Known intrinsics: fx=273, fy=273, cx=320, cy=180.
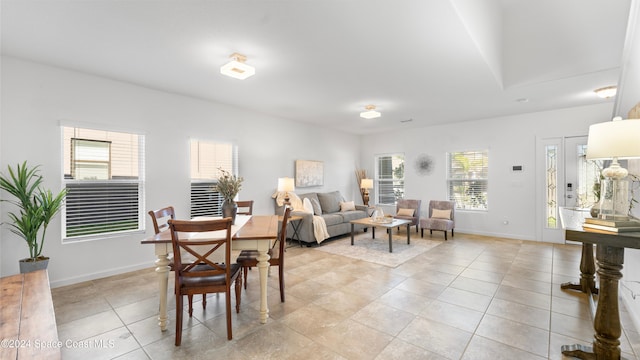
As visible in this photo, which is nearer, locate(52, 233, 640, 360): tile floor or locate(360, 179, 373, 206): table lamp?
locate(52, 233, 640, 360): tile floor

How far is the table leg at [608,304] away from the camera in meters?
1.67

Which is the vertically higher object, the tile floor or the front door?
the front door

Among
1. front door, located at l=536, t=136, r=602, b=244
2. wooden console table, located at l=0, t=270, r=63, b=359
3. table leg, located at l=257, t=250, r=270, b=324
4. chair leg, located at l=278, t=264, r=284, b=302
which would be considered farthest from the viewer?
front door, located at l=536, t=136, r=602, b=244

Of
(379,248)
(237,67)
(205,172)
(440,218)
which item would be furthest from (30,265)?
(440,218)

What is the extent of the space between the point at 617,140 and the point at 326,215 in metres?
4.47

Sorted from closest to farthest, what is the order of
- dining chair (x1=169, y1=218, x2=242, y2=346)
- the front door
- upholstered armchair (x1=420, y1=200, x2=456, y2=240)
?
dining chair (x1=169, y1=218, x2=242, y2=346)
the front door
upholstered armchair (x1=420, y1=200, x2=456, y2=240)

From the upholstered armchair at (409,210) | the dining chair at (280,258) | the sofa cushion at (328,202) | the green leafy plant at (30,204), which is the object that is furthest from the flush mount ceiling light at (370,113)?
the green leafy plant at (30,204)

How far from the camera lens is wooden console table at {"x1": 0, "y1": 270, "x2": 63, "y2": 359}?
1.20 m

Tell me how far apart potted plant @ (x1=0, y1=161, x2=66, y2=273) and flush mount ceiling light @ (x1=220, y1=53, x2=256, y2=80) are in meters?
2.30

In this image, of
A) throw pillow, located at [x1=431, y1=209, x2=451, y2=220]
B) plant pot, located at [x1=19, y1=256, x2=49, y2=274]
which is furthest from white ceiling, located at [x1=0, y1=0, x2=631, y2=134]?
throw pillow, located at [x1=431, y1=209, x2=451, y2=220]

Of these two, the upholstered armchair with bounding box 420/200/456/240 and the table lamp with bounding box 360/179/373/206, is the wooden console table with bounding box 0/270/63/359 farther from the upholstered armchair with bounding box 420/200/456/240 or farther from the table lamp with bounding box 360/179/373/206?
the table lamp with bounding box 360/179/373/206

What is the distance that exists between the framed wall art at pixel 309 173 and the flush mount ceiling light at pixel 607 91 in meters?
4.95

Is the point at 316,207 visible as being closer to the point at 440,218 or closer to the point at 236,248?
the point at 440,218

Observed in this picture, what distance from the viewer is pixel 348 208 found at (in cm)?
649
